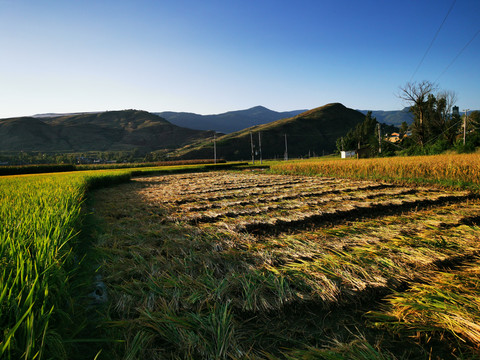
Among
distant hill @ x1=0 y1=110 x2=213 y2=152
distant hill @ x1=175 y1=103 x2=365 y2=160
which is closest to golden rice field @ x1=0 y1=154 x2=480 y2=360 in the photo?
distant hill @ x1=175 y1=103 x2=365 y2=160

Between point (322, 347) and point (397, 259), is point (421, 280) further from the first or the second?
point (322, 347)

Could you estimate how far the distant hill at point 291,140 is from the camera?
107 m

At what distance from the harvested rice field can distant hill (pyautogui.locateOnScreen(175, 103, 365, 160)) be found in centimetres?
8991

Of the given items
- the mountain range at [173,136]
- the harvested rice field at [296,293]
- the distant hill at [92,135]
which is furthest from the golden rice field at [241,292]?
the distant hill at [92,135]

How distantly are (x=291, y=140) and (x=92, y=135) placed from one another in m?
119

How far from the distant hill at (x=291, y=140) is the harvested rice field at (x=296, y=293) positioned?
89.9m

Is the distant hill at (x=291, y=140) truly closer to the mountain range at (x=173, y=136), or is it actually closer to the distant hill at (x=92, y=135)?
the mountain range at (x=173, y=136)

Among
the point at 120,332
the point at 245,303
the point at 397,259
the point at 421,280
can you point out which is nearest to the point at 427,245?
the point at 397,259

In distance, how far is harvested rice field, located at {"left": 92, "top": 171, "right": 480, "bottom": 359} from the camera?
6.55 feet

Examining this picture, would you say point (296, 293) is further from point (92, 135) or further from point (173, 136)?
point (173, 136)

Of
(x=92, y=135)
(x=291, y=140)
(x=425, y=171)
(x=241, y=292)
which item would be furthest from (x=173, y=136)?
(x=241, y=292)

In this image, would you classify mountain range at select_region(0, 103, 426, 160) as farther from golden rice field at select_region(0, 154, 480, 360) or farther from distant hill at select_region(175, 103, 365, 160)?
golden rice field at select_region(0, 154, 480, 360)

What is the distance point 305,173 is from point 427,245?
1852 centimetres

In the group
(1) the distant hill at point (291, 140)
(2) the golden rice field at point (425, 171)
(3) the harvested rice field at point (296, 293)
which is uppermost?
(1) the distant hill at point (291, 140)
